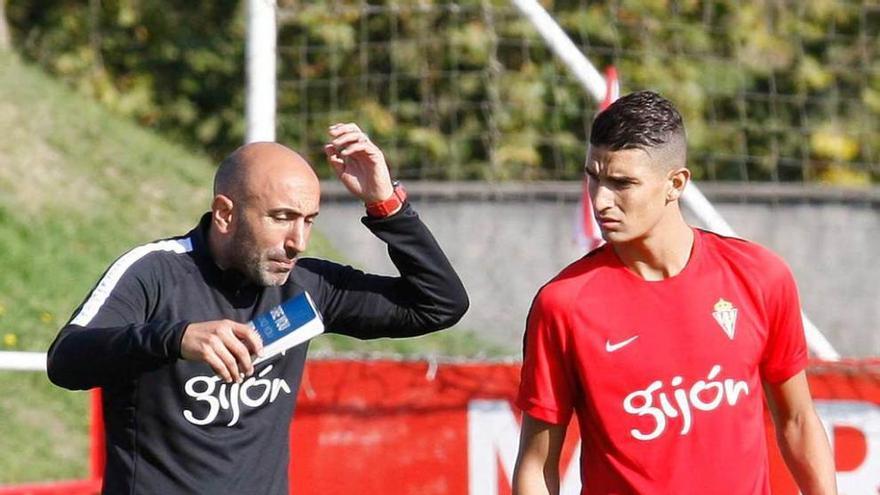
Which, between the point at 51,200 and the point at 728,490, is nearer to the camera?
the point at 728,490

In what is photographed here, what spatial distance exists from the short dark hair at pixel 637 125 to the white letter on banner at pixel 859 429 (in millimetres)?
2364

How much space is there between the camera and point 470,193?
417 inches

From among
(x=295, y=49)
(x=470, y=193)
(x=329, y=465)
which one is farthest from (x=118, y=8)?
(x=329, y=465)

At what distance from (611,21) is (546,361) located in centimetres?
768

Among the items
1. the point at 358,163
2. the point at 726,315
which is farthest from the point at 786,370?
the point at 358,163

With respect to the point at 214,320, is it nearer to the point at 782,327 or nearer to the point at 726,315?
the point at 726,315

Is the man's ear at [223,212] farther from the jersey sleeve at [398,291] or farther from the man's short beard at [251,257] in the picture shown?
the jersey sleeve at [398,291]

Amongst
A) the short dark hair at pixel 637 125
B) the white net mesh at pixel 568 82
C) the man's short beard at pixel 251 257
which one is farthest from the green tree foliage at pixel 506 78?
the short dark hair at pixel 637 125

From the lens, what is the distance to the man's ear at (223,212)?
13.6 feet

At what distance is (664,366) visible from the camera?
3963mm

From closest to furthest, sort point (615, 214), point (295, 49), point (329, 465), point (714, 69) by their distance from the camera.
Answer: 1. point (615, 214)
2. point (329, 465)
3. point (295, 49)
4. point (714, 69)

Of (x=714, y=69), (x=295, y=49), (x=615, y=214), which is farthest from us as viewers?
Answer: (x=714, y=69)

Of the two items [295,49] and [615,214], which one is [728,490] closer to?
[615,214]

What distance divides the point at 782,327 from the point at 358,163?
1.27 metres
